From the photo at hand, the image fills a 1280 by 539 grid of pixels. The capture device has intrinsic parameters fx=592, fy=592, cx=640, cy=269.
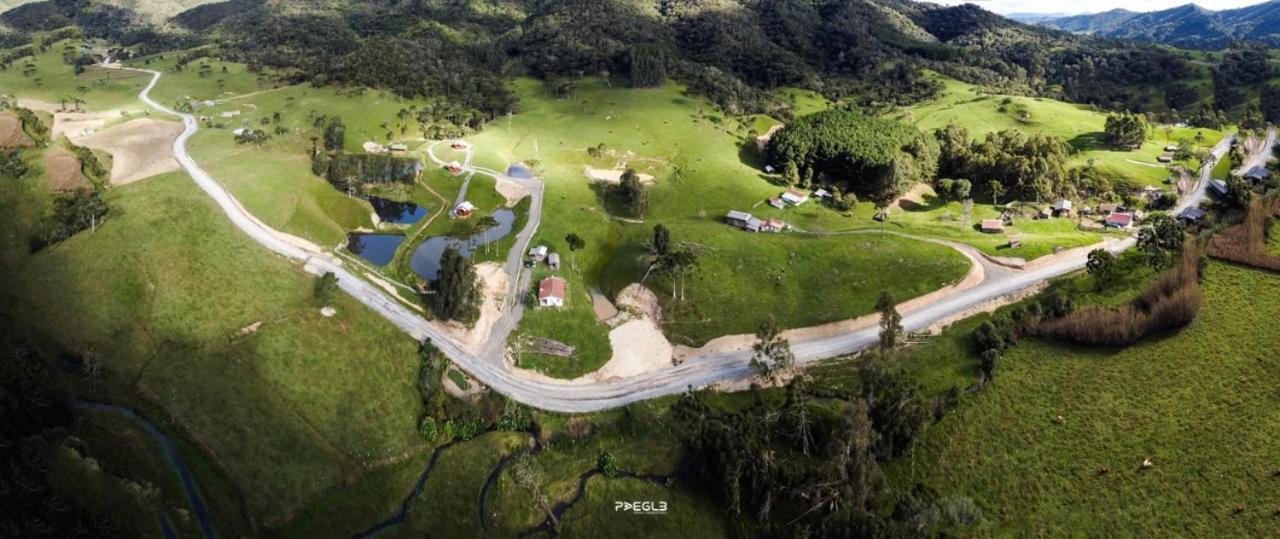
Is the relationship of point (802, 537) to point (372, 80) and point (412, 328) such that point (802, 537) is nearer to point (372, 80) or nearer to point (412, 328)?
point (412, 328)

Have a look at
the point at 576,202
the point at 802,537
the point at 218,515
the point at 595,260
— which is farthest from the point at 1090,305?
the point at 218,515

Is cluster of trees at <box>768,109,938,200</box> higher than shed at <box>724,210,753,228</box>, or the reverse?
cluster of trees at <box>768,109,938,200</box>

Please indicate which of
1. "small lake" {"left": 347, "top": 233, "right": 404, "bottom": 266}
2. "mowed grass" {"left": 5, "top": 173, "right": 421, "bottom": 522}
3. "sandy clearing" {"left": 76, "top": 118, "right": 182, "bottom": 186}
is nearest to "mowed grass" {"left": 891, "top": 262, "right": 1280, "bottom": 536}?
"mowed grass" {"left": 5, "top": 173, "right": 421, "bottom": 522}

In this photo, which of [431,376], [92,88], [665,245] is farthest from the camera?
[92,88]

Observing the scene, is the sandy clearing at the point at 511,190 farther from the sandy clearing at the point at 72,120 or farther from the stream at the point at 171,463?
the sandy clearing at the point at 72,120

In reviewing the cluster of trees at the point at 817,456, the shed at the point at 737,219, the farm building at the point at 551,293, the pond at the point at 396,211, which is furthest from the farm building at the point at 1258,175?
the pond at the point at 396,211

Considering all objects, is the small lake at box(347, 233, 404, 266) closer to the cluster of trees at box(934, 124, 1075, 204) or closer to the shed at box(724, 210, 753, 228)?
the shed at box(724, 210, 753, 228)
